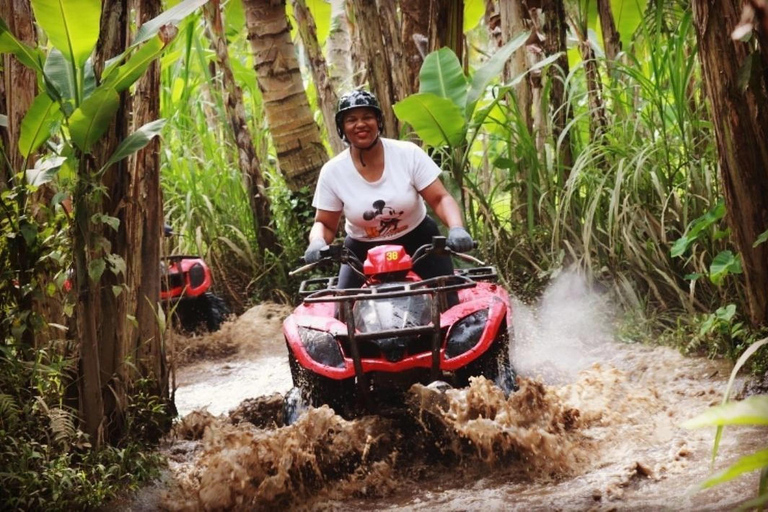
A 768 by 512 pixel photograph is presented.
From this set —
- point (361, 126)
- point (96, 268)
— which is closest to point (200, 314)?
point (361, 126)

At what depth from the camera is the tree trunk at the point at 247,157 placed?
387 inches

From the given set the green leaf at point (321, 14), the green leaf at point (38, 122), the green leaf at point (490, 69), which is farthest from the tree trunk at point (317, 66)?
the green leaf at point (38, 122)

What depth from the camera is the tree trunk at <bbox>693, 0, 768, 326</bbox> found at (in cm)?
432

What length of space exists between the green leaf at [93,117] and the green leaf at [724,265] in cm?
318

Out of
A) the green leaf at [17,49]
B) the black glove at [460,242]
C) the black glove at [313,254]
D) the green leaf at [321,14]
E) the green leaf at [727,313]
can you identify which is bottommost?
the green leaf at [727,313]

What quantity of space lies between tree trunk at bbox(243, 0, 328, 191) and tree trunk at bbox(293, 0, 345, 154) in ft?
0.56

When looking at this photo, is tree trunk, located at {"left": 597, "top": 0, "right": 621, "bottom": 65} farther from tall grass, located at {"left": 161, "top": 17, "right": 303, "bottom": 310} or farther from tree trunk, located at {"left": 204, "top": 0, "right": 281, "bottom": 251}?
tree trunk, located at {"left": 204, "top": 0, "right": 281, "bottom": 251}

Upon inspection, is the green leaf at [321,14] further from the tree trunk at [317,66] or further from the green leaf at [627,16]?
the green leaf at [627,16]

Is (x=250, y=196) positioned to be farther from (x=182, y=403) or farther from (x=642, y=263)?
(x=642, y=263)

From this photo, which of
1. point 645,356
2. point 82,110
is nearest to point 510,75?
point 645,356

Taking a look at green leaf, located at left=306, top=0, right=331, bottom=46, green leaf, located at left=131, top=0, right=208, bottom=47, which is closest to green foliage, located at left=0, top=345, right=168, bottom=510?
green leaf, located at left=131, top=0, right=208, bottom=47

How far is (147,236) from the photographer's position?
5098 millimetres

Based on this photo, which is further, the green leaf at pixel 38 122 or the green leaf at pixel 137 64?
the green leaf at pixel 38 122

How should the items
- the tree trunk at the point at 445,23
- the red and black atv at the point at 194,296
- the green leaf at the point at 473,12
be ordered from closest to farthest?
the tree trunk at the point at 445,23, the red and black atv at the point at 194,296, the green leaf at the point at 473,12
